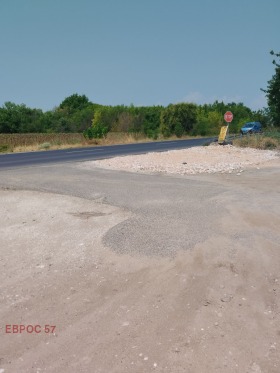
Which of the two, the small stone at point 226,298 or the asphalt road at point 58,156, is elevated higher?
the small stone at point 226,298

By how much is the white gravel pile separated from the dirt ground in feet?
23.0

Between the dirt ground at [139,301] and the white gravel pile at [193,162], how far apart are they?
7006mm

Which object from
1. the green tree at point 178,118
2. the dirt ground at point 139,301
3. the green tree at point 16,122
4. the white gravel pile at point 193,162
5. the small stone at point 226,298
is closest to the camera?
the dirt ground at point 139,301

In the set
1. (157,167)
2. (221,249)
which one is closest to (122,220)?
(221,249)

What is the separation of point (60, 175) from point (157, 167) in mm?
3612

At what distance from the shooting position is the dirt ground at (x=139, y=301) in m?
3.56

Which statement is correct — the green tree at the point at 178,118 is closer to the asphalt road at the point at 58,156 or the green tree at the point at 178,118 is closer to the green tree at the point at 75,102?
the asphalt road at the point at 58,156

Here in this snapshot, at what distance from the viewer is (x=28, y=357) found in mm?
3641

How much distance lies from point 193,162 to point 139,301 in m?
12.1

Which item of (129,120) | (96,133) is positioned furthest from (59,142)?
(129,120)

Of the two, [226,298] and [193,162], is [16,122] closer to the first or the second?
[193,162]

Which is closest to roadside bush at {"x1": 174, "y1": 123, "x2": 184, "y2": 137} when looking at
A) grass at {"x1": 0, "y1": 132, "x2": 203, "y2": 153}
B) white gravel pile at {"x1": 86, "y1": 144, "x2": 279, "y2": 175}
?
grass at {"x1": 0, "y1": 132, "x2": 203, "y2": 153}

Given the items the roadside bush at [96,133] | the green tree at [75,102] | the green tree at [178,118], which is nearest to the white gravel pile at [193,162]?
the roadside bush at [96,133]

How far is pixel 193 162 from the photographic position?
53.3 feet
